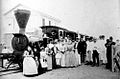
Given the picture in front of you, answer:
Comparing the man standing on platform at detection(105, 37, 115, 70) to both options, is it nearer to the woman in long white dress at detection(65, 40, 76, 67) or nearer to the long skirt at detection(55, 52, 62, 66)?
the woman in long white dress at detection(65, 40, 76, 67)

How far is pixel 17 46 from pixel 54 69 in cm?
87

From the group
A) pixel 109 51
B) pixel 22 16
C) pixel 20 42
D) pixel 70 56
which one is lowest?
pixel 70 56

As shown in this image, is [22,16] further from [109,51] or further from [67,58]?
[109,51]

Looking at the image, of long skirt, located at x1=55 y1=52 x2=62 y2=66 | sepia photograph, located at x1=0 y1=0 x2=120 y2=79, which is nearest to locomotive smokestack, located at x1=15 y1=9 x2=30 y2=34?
sepia photograph, located at x1=0 y1=0 x2=120 y2=79

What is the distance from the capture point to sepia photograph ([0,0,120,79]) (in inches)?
115

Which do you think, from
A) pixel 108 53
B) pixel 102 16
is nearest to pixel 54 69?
pixel 108 53

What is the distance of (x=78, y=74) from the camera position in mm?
2922

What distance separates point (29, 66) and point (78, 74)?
3.06 ft

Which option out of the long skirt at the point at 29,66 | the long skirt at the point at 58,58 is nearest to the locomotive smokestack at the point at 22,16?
the long skirt at the point at 29,66

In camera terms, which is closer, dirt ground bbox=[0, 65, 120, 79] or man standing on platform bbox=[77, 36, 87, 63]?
dirt ground bbox=[0, 65, 120, 79]

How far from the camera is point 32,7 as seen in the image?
299 cm

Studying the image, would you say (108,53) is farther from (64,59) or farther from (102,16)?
(64,59)

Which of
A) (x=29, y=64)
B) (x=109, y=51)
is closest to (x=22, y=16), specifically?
(x=29, y=64)

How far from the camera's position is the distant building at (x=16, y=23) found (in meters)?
2.92
